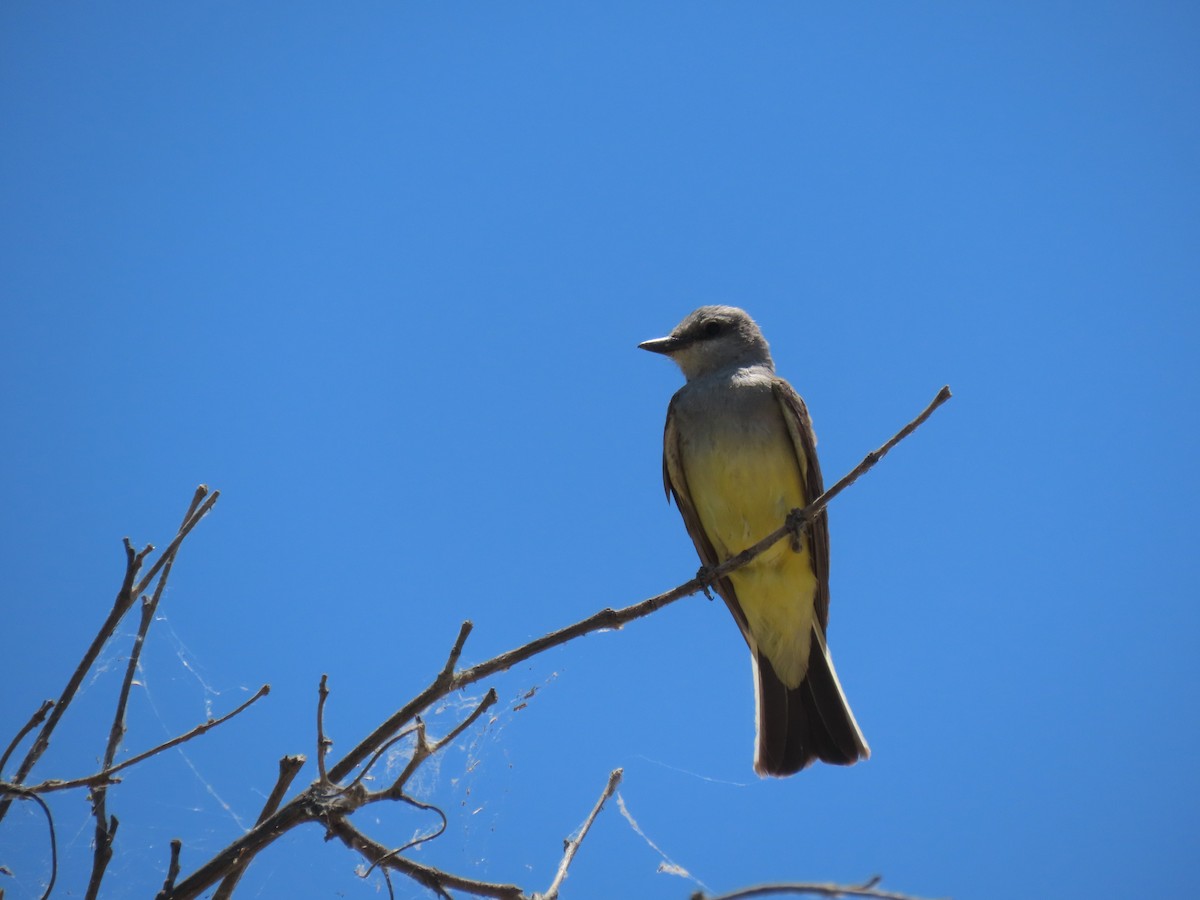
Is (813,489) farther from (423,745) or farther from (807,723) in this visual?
(423,745)

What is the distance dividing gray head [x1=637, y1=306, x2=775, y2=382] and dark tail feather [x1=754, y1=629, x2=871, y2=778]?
2001 mm

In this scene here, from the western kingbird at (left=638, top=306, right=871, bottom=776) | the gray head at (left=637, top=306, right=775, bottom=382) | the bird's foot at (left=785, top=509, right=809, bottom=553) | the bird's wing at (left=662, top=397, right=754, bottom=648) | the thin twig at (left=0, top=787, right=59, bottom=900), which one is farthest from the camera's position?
the gray head at (left=637, top=306, right=775, bottom=382)

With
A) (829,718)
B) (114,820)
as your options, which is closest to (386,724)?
(114,820)

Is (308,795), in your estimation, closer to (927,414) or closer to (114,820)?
(114,820)

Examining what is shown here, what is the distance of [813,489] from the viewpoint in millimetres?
5691

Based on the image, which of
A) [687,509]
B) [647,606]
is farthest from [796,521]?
[687,509]

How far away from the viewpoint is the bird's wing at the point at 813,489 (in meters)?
5.70

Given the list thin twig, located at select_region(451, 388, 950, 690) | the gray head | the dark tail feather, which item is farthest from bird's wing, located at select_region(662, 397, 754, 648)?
thin twig, located at select_region(451, 388, 950, 690)

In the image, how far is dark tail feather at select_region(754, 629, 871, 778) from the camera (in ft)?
17.3

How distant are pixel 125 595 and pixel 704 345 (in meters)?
4.80

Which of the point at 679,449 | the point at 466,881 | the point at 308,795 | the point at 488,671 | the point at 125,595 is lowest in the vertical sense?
the point at 466,881

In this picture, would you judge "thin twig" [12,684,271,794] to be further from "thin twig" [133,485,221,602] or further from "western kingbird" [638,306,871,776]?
"western kingbird" [638,306,871,776]

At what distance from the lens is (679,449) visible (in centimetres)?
611

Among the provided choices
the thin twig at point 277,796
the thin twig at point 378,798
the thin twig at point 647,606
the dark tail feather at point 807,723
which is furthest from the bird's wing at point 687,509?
the thin twig at point 277,796
